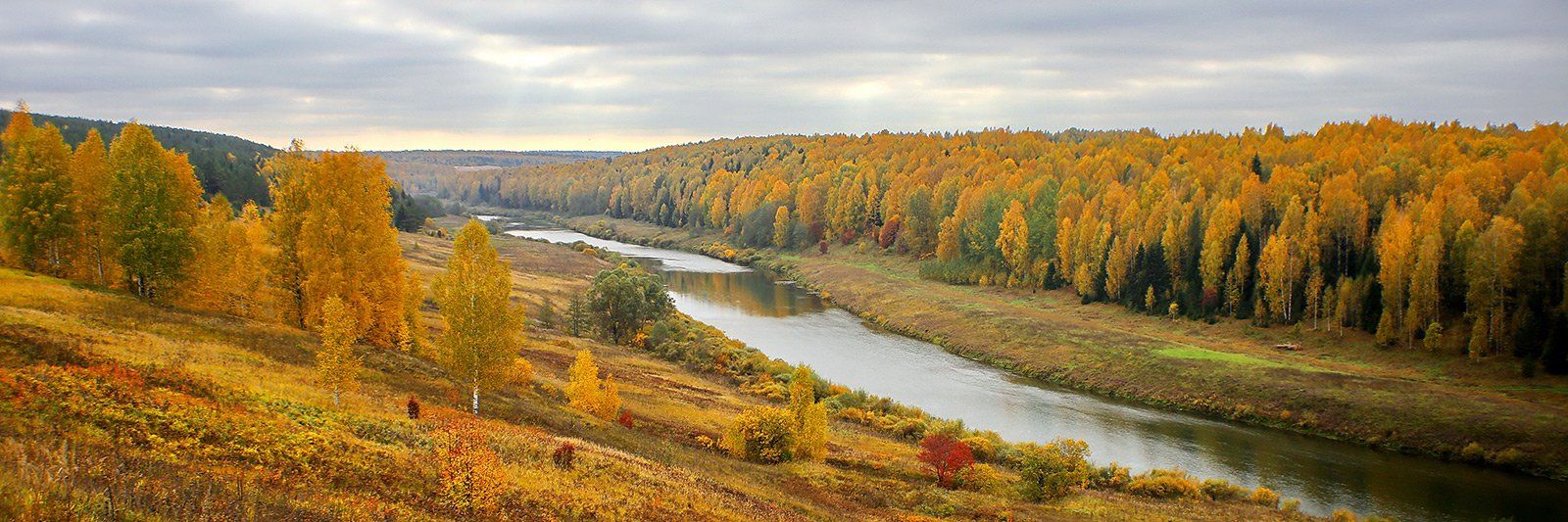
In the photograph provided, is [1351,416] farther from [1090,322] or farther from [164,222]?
[164,222]

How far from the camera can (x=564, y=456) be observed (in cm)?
2377

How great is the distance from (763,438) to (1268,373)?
32696 mm

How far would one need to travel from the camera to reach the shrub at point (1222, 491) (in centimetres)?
3469

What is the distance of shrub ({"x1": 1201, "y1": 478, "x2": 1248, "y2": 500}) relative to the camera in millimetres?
34688

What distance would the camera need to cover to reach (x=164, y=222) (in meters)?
35.0

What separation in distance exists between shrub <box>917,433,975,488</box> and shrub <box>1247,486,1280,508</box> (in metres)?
10.5

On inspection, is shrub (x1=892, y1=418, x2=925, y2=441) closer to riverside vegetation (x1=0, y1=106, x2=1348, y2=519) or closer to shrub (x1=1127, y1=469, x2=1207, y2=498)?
riverside vegetation (x1=0, y1=106, x2=1348, y2=519)

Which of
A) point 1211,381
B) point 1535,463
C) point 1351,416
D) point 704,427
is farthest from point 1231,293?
point 704,427

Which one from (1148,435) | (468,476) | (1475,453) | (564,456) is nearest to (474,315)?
(564,456)

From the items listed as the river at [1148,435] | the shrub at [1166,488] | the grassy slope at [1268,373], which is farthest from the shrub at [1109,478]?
the grassy slope at [1268,373]

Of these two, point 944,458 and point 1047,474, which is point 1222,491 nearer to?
point 1047,474

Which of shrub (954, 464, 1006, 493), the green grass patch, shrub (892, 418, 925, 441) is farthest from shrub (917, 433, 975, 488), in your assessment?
the green grass patch

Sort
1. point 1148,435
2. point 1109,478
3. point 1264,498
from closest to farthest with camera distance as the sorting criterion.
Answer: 1. point 1264,498
2. point 1109,478
3. point 1148,435

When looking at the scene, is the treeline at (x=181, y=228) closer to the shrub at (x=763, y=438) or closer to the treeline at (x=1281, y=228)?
the shrub at (x=763, y=438)
